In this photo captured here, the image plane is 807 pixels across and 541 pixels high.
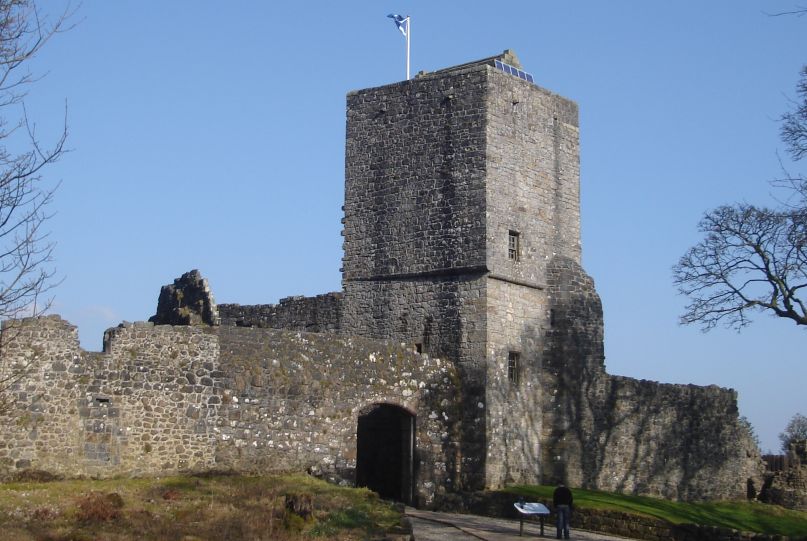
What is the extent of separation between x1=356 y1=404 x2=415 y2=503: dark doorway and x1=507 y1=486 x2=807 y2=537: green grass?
2.97m

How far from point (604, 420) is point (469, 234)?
20.5 feet

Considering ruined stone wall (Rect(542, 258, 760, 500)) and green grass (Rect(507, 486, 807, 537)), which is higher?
ruined stone wall (Rect(542, 258, 760, 500))

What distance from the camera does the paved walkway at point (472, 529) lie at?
23844 millimetres

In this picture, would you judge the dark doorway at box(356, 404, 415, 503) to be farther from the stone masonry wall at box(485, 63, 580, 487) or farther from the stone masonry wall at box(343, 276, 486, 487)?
the stone masonry wall at box(485, 63, 580, 487)

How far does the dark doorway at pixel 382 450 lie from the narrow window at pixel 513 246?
4981 mm

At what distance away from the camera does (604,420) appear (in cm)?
3219

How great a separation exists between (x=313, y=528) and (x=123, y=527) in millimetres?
3423

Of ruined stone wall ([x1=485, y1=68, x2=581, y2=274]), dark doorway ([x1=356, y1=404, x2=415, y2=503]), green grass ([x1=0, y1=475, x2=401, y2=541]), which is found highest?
ruined stone wall ([x1=485, y1=68, x2=581, y2=274])

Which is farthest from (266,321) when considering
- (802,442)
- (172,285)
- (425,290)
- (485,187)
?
(802,442)

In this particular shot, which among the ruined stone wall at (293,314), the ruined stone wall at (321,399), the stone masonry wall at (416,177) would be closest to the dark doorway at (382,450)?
the ruined stone wall at (321,399)

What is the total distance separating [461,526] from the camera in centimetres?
2559

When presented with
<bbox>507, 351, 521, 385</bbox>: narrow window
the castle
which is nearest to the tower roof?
the castle

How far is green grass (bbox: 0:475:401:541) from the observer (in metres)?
20.2

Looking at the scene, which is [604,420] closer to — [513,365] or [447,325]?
[513,365]
